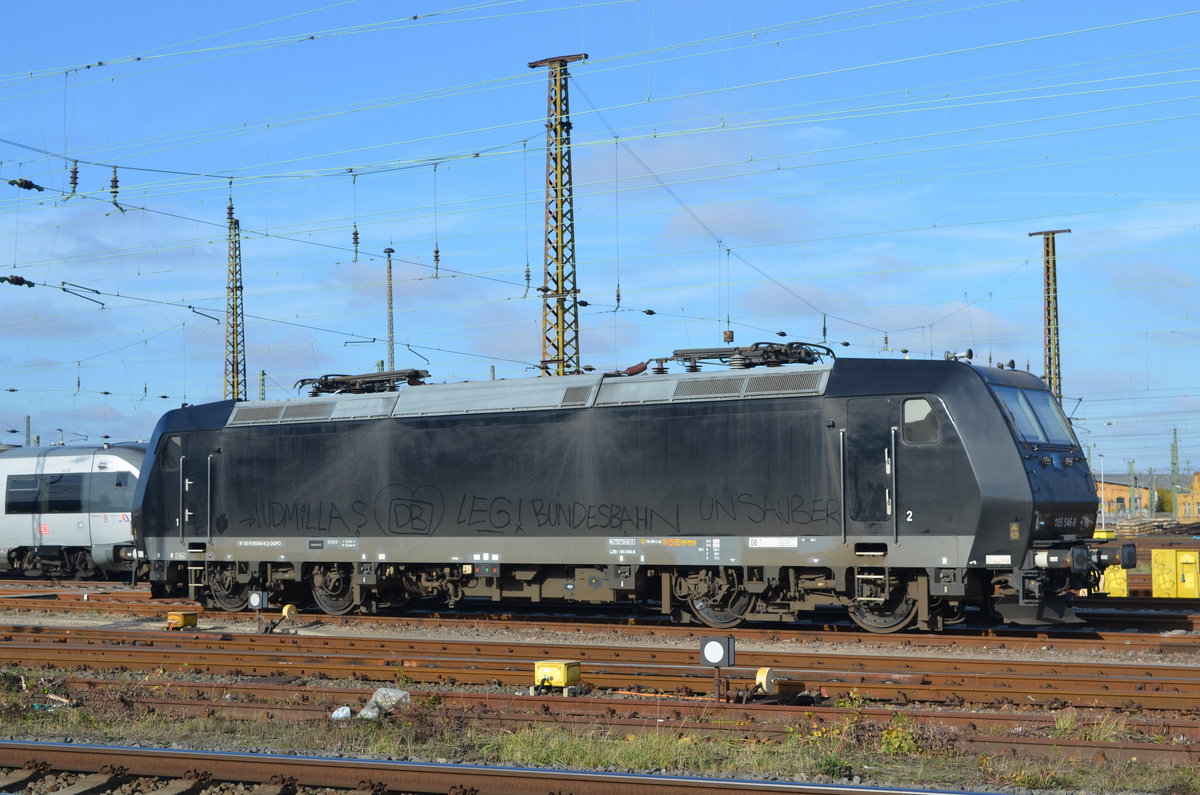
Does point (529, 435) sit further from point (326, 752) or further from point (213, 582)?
point (326, 752)

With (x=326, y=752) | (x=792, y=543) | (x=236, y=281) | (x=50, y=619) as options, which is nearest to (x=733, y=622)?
(x=792, y=543)

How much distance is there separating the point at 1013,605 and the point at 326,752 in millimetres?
9659

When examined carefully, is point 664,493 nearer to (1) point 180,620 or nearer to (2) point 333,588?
(2) point 333,588

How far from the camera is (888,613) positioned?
17.2 metres

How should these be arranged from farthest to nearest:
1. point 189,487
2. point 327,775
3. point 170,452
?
point 170,452, point 189,487, point 327,775

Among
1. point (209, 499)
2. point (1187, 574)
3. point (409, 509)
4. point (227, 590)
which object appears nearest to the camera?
point (409, 509)

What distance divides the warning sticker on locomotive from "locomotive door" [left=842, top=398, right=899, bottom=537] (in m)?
0.82

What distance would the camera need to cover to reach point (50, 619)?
74.1 feet

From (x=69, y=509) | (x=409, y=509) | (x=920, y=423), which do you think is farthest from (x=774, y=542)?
(x=69, y=509)

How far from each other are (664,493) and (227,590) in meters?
9.06

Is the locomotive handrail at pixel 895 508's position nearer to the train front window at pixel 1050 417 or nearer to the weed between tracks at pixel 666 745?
the train front window at pixel 1050 417

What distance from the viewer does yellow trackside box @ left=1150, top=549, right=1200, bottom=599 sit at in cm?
2269

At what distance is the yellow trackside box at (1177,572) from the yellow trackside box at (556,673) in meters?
14.3

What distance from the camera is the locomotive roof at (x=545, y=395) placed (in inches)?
697
